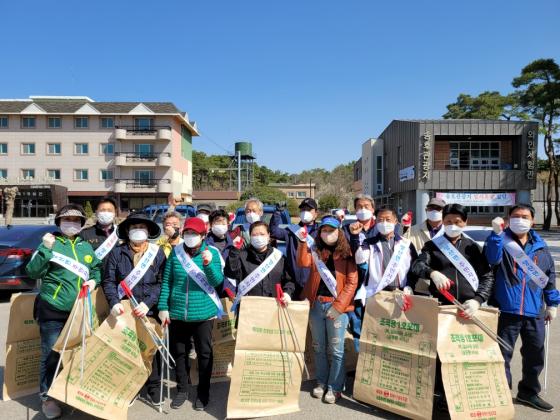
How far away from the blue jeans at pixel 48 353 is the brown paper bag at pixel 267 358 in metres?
1.64

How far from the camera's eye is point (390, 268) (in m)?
4.15

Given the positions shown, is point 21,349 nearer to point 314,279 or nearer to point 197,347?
point 197,347

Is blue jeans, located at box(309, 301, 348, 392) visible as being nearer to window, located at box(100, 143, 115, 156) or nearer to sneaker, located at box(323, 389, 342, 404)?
sneaker, located at box(323, 389, 342, 404)

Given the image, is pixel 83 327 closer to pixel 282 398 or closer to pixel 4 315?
pixel 282 398

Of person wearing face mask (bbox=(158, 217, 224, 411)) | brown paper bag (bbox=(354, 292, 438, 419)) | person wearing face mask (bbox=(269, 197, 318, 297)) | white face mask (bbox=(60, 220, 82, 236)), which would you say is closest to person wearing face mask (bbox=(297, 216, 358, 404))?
person wearing face mask (bbox=(269, 197, 318, 297))

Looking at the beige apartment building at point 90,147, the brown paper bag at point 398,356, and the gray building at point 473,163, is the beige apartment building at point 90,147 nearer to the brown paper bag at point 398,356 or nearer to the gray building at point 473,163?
the gray building at point 473,163

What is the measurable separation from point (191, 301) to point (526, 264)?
3121 millimetres

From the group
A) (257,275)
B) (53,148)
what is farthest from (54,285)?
(53,148)

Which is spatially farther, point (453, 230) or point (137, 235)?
point (137, 235)

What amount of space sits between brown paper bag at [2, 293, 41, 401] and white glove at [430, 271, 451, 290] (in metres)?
3.78

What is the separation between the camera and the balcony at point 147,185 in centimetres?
4403

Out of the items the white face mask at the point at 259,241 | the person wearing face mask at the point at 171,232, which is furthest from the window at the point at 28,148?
the white face mask at the point at 259,241

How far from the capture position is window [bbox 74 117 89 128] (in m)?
43.8

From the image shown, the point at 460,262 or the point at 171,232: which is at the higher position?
the point at 171,232
